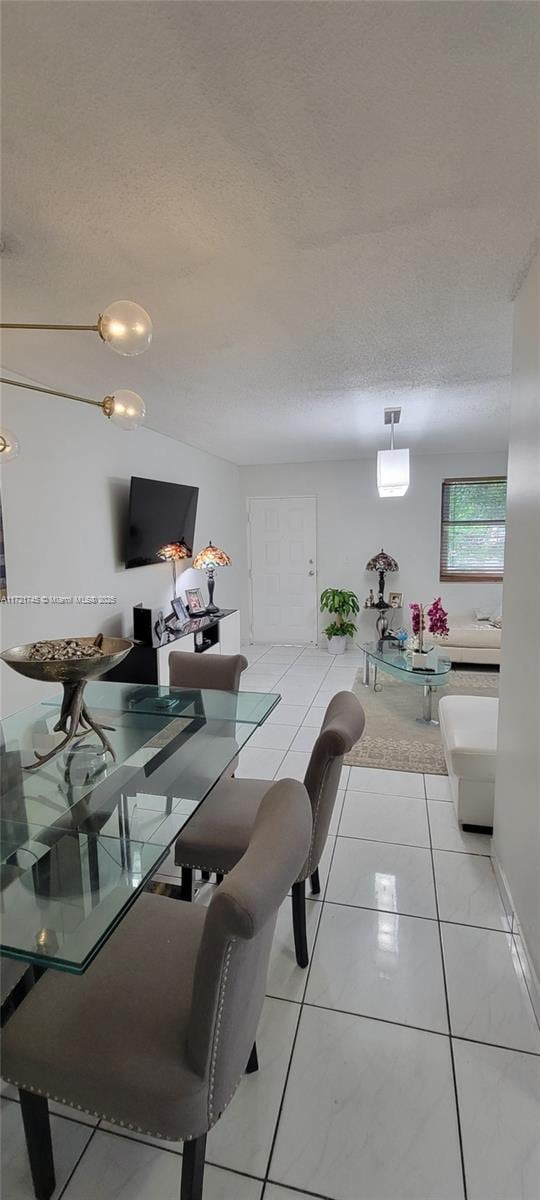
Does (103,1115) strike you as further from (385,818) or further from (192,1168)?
(385,818)

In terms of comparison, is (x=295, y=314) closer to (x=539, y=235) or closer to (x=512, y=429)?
(x=539, y=235)

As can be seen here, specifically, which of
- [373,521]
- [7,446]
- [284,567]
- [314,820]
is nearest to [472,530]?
[373,521]

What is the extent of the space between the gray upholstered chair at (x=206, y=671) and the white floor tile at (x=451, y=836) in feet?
4.02

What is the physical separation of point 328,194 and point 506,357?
5.29 feet

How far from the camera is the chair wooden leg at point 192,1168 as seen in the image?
93 cm

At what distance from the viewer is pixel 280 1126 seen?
118 centimetres

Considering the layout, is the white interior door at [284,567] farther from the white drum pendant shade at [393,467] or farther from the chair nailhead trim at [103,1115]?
the chair nailhead trim at [103,1115]

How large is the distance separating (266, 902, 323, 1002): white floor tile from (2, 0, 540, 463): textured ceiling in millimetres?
2299

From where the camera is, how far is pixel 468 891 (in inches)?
76.3

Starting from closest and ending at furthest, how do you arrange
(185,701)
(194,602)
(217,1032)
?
(217,1032)
(185,701)
(194,602)

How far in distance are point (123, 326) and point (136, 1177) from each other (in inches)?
79.9

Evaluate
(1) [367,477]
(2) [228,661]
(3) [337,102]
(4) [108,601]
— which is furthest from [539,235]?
(1) [367,477]

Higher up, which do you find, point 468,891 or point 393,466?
point 393,466

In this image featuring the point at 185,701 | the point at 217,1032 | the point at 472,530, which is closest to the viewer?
the point at 217,1032
